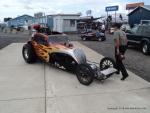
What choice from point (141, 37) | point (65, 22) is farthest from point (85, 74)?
point (65, 22)

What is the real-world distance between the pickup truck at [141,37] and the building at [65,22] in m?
26.5

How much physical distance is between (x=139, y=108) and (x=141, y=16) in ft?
98.8

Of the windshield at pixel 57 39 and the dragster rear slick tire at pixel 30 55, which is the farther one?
the dragster rear slick tire at pixel 30 55

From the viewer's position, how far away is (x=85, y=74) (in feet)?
26.1

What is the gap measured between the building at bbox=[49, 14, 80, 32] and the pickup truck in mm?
26500

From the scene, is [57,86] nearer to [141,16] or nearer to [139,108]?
[139,108]

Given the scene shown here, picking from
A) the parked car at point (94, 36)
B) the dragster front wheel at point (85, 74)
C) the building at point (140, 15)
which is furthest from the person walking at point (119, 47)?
the building at point (140, 15)

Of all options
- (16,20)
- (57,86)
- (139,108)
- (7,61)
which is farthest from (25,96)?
(16,20)

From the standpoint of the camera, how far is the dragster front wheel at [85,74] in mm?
7766

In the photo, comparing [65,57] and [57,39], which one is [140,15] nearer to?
[57,39]

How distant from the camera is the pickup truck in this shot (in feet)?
47.8

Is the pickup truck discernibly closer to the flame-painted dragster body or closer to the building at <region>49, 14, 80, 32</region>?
the flame-painted dragster body

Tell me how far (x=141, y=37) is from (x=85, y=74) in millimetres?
8154

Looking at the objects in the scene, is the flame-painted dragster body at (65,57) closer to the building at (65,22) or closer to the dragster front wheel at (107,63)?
the dragster front wheel at (107,63)
